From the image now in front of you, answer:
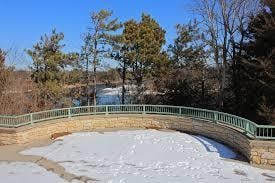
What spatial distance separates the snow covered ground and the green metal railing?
113cm

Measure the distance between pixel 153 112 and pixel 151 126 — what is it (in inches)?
29.6

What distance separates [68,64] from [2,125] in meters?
15.5

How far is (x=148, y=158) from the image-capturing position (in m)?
16.4

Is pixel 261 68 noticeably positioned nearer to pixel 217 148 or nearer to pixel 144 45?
pixel 217 148

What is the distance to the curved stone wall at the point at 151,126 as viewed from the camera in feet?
49.1

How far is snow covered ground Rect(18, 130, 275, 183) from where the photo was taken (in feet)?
45.4

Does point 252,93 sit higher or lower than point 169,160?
higher

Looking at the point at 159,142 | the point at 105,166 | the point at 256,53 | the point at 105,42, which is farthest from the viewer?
the point at 105,42

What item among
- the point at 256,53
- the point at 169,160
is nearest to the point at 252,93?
the point at 256,53

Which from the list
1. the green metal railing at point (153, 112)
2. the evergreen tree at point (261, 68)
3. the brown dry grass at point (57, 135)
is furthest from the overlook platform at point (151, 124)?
the evergreen tree at point (261, 68)

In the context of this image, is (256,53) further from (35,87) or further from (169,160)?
(35,87)

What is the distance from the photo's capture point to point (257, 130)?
15930mm

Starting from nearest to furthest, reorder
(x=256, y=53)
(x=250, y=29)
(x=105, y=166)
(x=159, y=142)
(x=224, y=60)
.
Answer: (x=105, y=166) → (x=159, y=142) → (x=256, y=53) → (x=250, y=29) → (x=224, y=60)

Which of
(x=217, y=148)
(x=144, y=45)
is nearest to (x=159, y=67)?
(x=144, y=45)
